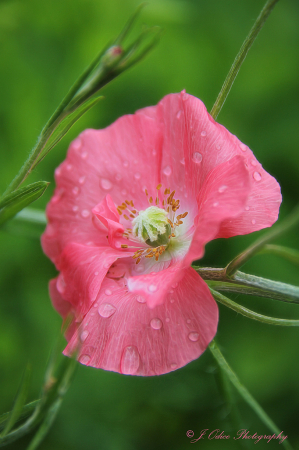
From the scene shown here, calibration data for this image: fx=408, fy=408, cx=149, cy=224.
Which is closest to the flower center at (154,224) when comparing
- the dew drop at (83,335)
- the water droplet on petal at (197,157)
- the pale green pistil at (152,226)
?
the pale green pistil at (152,226)

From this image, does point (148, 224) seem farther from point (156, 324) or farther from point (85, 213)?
point (156, 324)

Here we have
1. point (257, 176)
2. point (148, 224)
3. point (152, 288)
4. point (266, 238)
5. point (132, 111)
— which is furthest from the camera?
point (132, 111)

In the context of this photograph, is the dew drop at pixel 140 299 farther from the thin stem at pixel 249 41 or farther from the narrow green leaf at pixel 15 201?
the thin stem at pixel 249 41

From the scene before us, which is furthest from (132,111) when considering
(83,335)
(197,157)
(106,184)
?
(83,335)

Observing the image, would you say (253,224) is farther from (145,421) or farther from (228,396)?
(145,421)

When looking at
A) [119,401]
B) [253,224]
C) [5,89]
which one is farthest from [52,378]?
[5,89]
